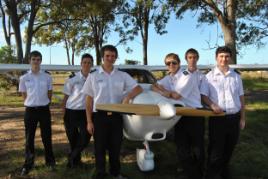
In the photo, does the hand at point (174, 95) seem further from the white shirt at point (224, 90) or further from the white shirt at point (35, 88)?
the white shirt at point (35, 88)

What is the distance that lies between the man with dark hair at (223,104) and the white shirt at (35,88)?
2.18 meters

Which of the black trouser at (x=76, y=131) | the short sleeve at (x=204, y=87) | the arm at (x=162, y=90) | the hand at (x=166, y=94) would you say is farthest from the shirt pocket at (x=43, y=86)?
the short sleeve at (x=204, y=87)

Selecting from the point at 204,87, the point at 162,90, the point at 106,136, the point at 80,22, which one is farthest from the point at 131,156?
the point at 80,22

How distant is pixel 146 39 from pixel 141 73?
20.3 m

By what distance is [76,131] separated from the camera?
18.3 feet

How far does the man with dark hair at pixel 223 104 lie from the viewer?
468 cm

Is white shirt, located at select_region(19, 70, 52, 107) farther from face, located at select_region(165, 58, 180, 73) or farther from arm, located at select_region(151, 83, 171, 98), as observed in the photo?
face, located at select_region(165, 58, 180, 73)

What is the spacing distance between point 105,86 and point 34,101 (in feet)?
3.97

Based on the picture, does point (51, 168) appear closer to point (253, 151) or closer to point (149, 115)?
point (149, 115)

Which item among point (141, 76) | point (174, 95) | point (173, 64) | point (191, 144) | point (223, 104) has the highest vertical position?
point (173, 64)

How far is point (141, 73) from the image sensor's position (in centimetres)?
720

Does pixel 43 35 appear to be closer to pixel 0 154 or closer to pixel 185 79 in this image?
pixel 0 154

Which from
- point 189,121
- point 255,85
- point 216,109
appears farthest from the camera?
point 255,85

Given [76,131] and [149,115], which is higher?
[149,115]
